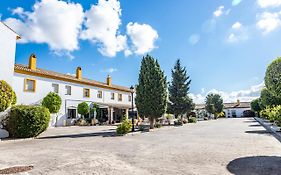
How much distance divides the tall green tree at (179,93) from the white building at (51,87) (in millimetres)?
8375

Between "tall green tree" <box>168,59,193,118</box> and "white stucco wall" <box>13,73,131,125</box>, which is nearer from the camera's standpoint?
Answer: "white stucco wall" <box>13,73,131,125</box>

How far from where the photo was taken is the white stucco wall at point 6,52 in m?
14.7

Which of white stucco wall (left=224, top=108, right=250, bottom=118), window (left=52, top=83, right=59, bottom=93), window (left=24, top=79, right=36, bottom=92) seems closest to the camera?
window (left=24, top=79, right=36, bottom=92)

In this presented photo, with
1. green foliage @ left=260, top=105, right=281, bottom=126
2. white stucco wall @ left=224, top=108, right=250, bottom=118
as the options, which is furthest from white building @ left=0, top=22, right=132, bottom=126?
white stucco wall @ left=224, top=108, right=250, bottom=118

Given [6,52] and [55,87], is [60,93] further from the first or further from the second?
[6,52]

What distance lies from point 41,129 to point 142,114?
408 inches

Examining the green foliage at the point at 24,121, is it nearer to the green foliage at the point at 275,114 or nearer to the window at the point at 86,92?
the green foliage at the point at 275,114

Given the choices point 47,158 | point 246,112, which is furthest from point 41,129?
point 246,112

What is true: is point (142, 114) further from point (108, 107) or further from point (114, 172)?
point (114, 172)

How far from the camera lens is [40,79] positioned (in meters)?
25.0

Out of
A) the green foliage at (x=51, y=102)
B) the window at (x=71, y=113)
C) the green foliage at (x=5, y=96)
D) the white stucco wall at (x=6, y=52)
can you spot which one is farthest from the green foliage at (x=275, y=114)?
the window at (x=71, y=113)

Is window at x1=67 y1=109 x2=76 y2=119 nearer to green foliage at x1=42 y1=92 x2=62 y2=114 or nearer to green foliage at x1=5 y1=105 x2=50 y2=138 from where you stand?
green foliage at x1=42 y1=92 x2=62 y2=114

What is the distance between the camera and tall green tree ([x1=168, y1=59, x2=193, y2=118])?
1355 inches

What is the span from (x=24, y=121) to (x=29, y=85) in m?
11.4
